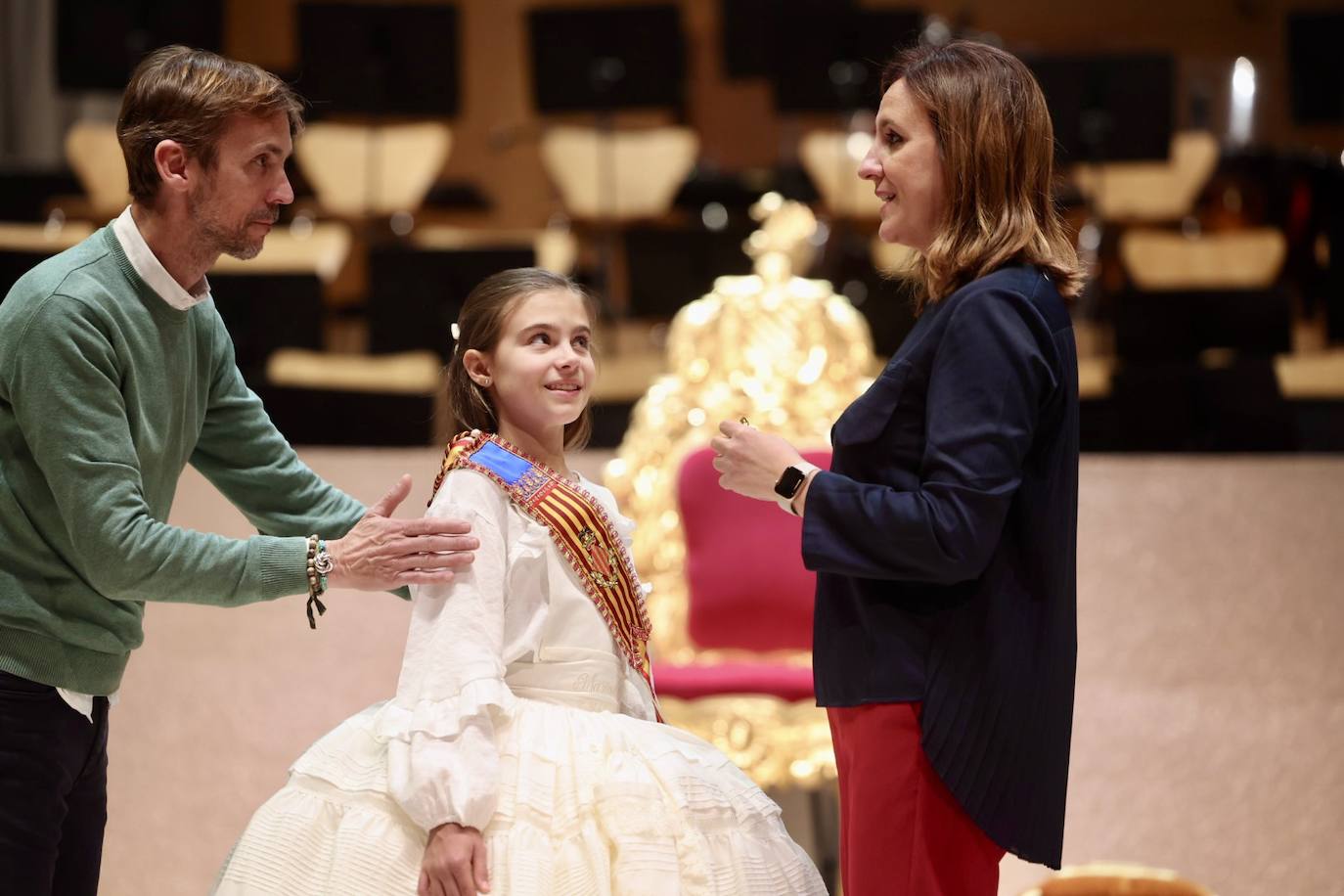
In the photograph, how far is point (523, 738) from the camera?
160cm

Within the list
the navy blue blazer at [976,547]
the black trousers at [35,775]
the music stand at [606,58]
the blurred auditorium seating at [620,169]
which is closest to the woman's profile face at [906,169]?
the navy blue blazer at [976,547]

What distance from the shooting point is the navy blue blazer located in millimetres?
1482

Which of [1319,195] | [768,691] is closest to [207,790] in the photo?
[768,691]

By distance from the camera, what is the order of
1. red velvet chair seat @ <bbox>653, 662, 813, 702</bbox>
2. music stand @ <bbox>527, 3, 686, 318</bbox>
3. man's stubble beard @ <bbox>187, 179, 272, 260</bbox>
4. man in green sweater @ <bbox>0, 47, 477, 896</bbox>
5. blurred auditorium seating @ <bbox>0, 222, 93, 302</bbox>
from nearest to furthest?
man in green sweater @ <bbox>0, 47, 477, 896</bbox>, man's stubble beard @ <bbox>187, 179, 272, 260</bbox>, red velvet chair seat @ <bbox>653, 662, 813, 702</bbox>, blurred auditorium seating @ <bbox>0, 222, 93, 302</bbox>, music stand @ <bbox>527, 3, 686, 318</bbox>

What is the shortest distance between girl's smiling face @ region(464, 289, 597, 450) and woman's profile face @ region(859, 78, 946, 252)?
0.39 meters

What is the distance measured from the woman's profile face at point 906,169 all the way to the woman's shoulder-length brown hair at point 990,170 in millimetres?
13

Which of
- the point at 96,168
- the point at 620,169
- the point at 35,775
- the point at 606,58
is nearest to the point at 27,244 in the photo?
the point at 96,168

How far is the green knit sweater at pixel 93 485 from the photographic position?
1.58 metres

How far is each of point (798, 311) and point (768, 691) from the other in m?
0.92

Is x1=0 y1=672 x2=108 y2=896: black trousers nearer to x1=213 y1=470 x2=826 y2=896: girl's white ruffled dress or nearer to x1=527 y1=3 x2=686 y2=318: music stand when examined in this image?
x1=213 y1=470 x2=826 y2=896: girl's white ruffled dress

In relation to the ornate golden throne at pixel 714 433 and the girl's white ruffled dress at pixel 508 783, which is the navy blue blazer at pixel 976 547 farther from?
the ornate golden throne at pixel 714 433


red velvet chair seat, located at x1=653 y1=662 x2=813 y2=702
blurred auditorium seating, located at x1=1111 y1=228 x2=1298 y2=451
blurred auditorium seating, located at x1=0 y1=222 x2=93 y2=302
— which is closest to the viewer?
red velvet chair seat, located at x1=653 y1=662 x2=813 y2=702

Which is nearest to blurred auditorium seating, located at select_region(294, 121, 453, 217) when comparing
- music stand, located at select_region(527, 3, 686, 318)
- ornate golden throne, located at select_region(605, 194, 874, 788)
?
music stand, located at select_region(527, 3, 686, 318)

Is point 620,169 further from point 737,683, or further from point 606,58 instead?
point 737,683
